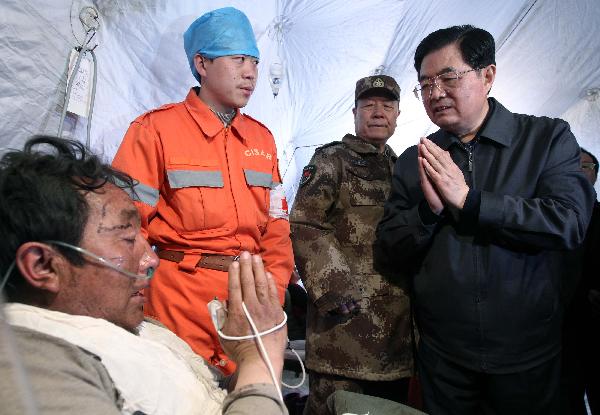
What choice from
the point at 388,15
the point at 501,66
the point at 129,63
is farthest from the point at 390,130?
the point at 501,66

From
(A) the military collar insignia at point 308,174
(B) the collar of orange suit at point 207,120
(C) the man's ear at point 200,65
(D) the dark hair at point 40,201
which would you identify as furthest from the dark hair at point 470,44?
(D) the dark hair at point 40,201

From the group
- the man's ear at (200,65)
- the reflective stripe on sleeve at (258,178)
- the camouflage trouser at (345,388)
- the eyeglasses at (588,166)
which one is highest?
the eyeglasses at (588,166)

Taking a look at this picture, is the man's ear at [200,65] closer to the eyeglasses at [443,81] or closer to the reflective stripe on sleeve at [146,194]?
the reflective stripe on sleeve at [146,194]

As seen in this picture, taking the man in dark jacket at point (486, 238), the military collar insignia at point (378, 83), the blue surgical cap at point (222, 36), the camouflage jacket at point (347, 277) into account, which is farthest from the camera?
the military collar insignia at point (378, 83)

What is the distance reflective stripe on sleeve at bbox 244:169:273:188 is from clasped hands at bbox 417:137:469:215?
76cm

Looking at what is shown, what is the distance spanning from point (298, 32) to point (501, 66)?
119 inches

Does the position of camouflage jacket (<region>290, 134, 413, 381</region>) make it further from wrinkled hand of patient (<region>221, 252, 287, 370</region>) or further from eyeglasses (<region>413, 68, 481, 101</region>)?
wrinkled hand of patient (<region>221, 252, 287, 370</region>)

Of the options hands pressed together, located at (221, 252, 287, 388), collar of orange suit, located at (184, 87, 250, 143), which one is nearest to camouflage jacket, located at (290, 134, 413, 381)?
collar of orange suit, located at (184, 87, 250, 143)

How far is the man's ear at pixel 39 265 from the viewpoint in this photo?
96cm

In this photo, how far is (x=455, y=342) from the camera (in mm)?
1775

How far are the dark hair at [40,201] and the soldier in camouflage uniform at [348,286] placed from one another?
136cm

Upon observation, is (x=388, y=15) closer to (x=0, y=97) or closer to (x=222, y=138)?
(x=222, y=138)

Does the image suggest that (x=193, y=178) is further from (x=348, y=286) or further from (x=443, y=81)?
(x=443, y=81)

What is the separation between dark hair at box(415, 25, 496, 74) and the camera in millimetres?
1944
